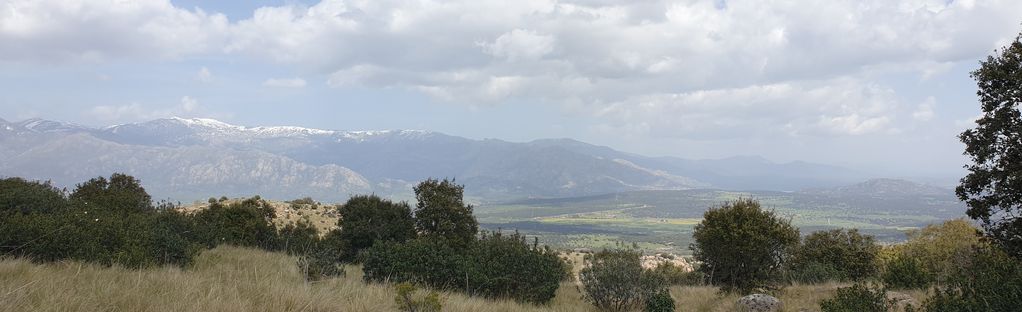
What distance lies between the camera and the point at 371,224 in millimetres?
31391

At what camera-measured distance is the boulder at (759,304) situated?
691 inches

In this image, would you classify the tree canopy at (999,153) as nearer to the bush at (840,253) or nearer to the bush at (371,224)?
the bush at (840,253)

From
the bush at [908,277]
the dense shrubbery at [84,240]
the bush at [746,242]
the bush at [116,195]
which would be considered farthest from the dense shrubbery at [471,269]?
the bush at [116,195]

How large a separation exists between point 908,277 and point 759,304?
944cm

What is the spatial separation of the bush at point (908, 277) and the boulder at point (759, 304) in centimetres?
748

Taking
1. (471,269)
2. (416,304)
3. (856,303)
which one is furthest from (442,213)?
(856,303)

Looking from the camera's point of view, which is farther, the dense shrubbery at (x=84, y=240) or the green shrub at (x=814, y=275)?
the green shrub at (x=814, y=275)

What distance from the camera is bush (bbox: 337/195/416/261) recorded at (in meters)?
30.7

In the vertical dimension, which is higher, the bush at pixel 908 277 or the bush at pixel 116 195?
the bush at pixel 116 195

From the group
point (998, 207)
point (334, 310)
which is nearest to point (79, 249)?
point (334, 310)

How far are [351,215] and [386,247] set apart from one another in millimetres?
15978

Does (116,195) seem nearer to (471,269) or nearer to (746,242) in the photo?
(471,269)

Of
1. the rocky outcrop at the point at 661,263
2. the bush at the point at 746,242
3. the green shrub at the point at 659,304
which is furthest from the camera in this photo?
the rocky outcrop at the point at 661,263

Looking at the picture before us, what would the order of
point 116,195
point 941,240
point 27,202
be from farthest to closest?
point 941,240 < point 116,195 < point 27,202
